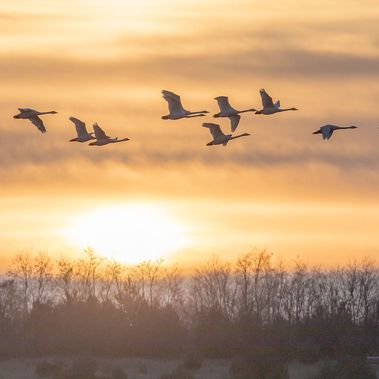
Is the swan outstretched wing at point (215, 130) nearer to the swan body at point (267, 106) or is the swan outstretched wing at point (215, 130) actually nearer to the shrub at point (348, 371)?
the swan body at point (267, 106)

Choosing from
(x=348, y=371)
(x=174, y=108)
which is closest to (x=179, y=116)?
(x=174, y=108)

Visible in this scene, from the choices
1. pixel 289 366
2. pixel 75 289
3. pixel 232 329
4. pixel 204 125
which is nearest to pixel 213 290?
pixel 75 289

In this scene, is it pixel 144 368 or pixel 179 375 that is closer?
pixel 179 375

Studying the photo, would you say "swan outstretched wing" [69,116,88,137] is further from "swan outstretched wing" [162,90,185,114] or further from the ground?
the ground

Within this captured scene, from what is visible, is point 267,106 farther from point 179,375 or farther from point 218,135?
point 179,375

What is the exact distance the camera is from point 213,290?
14288cm

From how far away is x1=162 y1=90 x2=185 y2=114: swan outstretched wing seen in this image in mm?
69062

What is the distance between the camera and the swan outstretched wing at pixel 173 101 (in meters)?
69.1

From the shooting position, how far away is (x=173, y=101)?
229ft

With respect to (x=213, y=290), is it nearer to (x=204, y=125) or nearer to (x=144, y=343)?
(x=144, y=343)

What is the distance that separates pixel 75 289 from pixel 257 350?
38.3 meters

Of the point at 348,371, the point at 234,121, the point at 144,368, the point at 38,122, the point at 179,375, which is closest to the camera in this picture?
the point at 38,122

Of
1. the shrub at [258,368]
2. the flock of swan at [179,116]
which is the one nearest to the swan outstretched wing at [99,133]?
the flock of swan at [179,116]

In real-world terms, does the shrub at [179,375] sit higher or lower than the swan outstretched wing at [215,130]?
lower
